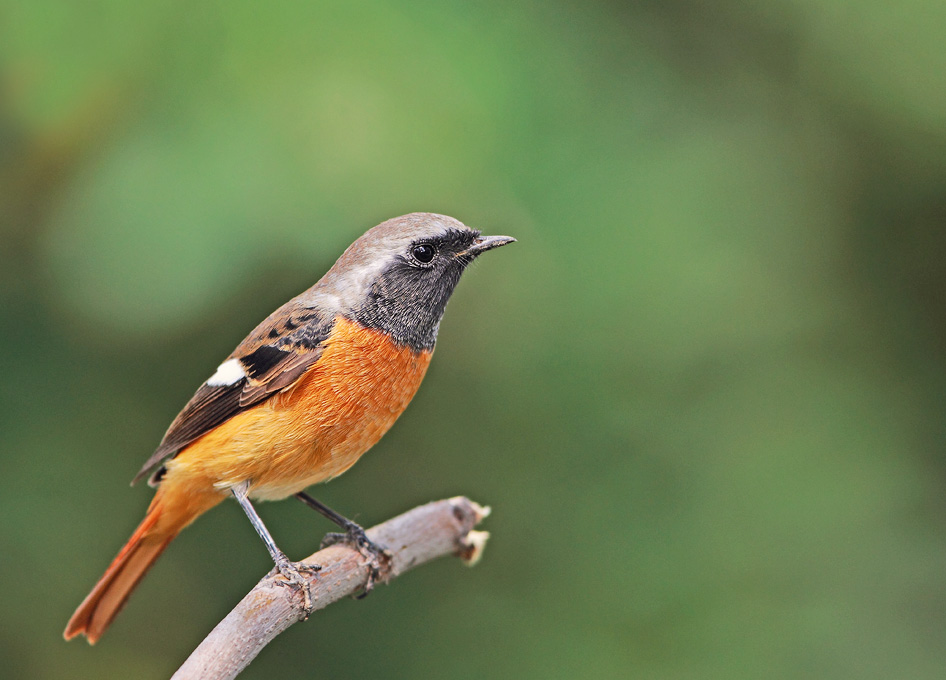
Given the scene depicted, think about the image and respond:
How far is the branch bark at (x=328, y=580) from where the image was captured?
268 centimetres

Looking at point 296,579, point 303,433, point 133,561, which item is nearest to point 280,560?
point 296,579

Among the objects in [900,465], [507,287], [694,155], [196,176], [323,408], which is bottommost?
[900,465]

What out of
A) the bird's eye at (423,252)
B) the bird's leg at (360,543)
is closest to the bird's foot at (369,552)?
the bird's leg at (360,543)

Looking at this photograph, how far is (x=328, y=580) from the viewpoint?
347 cm

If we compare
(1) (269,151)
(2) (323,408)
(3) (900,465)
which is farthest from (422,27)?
(3) (900,465)

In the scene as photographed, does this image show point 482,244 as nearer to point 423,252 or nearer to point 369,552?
point 423,252

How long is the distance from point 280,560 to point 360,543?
1.90 ft

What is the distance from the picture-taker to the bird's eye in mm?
3430

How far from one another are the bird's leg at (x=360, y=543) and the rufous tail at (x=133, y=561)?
51 centimetres

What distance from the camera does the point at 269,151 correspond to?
3891 millimetres

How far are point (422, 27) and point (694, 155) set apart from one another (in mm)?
1416

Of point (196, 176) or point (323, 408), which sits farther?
point (196, 176)

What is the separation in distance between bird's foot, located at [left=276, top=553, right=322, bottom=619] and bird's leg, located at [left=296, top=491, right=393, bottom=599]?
466 mm

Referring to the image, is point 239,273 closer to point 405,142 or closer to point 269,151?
point 269,151
